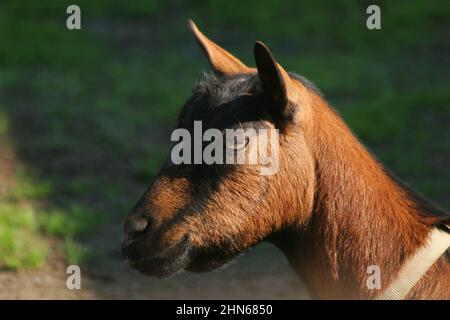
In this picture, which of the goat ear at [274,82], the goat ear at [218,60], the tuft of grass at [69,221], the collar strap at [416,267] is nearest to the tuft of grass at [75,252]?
the tuft of grass at [69,221]

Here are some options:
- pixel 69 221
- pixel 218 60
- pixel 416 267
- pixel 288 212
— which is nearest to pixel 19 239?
pixel 69 221

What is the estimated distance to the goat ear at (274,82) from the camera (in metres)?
3.95

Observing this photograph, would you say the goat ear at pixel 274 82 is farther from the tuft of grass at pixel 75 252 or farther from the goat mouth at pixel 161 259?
the tuft of grass at pixel 75 252

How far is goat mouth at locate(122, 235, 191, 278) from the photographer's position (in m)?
4.15

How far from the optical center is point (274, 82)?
4.03 metres

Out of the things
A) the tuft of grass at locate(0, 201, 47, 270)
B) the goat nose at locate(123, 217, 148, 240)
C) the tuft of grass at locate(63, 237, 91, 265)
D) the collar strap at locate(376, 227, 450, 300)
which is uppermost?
the goat nose at locate(123, 217, 148, 240)

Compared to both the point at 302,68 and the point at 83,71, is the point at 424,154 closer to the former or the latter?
the point at 302,68

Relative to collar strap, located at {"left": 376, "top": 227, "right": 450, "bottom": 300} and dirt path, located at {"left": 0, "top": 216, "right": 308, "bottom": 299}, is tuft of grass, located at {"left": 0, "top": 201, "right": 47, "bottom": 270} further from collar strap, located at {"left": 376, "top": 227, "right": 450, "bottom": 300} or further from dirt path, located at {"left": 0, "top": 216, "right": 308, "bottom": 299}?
collar strap, located at {"left": 376, "top": 227, "right": 450, "bottom": 300}

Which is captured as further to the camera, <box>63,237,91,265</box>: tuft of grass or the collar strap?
<box>63,237,91,265</box>: tuft of grass

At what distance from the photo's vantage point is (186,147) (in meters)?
4.23

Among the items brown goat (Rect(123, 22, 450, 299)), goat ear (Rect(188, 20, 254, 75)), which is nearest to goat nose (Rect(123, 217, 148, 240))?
brown goat (Rect(123, 22, 450, 299))

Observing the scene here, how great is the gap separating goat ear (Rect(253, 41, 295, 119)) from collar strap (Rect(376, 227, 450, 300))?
834mm

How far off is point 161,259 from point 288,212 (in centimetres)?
60

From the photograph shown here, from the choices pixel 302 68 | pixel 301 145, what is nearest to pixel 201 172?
pixel 301 145
